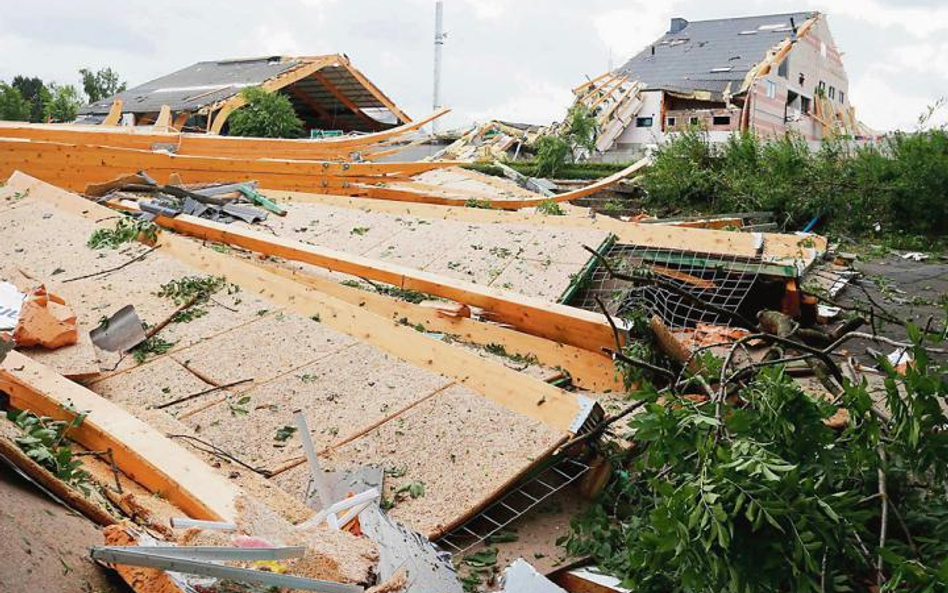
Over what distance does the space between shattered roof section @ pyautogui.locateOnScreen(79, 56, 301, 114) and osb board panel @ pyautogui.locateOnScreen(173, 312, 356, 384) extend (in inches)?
581

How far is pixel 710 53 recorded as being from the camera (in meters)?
24.3

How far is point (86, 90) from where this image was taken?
1387 inches

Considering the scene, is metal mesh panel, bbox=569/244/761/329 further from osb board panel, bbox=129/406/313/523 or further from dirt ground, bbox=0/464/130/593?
dirt ground, bbox=0/464/130/593

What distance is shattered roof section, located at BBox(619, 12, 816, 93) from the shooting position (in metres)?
22.2

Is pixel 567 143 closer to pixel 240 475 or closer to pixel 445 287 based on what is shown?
pixel 445 287

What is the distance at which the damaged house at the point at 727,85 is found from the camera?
2106cm

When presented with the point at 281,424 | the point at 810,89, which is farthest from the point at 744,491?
the point at 810,89

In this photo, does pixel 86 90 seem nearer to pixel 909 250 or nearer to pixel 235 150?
pixel 235 150

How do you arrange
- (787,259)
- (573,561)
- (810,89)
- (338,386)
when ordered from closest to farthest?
(573,561) → (338,386) → (787,259) → (810,89)

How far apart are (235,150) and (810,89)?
19370 millimetres

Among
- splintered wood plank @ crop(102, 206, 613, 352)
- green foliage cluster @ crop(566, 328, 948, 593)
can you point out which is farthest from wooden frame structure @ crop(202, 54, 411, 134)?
green foliage cluster @ crop(566, 328, 948, 593)

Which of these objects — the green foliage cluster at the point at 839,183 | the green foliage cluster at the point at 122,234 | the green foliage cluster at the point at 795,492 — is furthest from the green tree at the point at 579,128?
the green foliage cluster at the point at 795,492

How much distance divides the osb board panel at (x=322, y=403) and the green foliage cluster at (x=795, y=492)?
1.47 m

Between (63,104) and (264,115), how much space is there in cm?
1345
